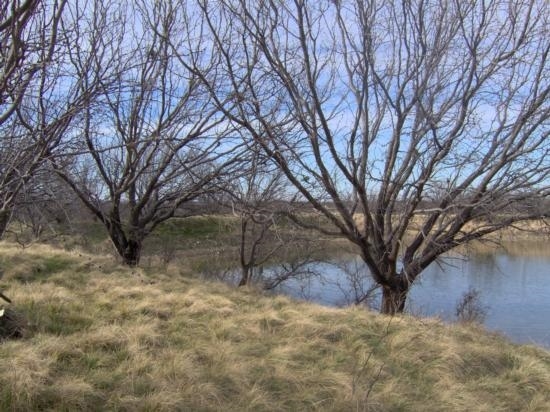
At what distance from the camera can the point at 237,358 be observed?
5078mm

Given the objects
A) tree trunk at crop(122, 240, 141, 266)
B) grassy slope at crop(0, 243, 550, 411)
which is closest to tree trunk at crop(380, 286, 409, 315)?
grassy slope at crop(0, 243, 550, 411)

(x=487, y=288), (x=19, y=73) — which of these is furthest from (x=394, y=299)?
(x=487, y=288)

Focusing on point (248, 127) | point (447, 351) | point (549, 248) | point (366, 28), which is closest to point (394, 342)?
point (447, 351)

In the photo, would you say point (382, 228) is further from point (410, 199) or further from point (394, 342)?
point (394, 342)

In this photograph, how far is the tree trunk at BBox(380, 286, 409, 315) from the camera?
941cm

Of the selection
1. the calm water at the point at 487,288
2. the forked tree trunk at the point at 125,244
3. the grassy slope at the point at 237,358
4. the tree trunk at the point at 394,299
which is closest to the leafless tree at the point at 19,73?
the grassy slope at the point at 237,358

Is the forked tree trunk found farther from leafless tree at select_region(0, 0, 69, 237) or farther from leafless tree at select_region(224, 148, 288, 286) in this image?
leafless tree at select_region(0, 0, 69, 237)

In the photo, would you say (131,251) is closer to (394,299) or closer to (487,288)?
(394,299)

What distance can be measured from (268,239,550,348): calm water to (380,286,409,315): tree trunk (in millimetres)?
3108

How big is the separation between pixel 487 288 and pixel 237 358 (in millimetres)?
14527

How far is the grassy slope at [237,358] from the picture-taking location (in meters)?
4.03

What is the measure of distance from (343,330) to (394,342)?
0.63m

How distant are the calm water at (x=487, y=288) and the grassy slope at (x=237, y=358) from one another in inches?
238

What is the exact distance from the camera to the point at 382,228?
9422mm
